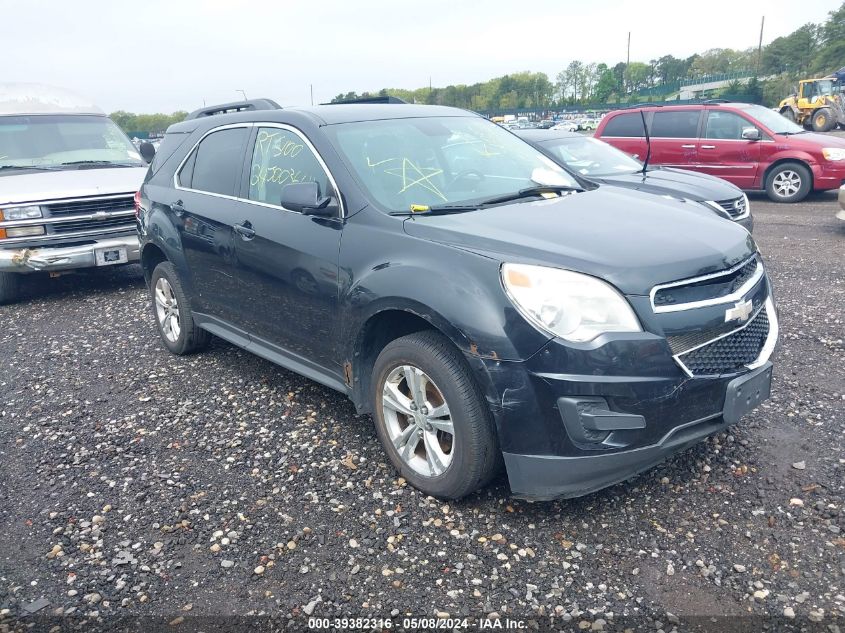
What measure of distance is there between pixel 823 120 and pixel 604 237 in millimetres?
31894

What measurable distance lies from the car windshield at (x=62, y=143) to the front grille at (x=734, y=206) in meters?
7.04

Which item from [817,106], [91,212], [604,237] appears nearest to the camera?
[604,237]

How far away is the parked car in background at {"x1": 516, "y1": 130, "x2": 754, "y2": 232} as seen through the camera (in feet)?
25.2

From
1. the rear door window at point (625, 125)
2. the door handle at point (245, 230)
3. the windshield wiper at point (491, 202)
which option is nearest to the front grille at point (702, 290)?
the windshield wiper at point (491, 202)

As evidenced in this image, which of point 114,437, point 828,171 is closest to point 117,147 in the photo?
point 114,437

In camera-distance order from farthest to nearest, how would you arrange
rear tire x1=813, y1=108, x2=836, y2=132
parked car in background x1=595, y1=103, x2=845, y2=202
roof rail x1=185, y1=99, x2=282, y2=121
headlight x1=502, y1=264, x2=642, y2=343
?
rear tire x1=813, y1=108, x2=836, y2=132, parked car in background x1=595, y1=103, x2=845, y2=202, roof rail x1=185, y1=99, x2=282, y2=121, headlight x1=502, y1=264, x2=642, y2=343

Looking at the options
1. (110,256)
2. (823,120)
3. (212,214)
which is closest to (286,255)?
(212,214)

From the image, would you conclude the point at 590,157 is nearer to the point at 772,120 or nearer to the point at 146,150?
the point at 772,120

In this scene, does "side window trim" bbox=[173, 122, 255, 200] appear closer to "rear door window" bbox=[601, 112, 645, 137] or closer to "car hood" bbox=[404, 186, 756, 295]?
"car hood" bbox=[404, 186, 756, 295]

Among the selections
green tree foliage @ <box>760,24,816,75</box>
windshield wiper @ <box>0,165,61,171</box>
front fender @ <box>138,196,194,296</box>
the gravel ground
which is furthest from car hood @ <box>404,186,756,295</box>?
green tree foliage @ <box>760,24,816,75</box>

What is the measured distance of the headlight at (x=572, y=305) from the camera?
8.89 ft

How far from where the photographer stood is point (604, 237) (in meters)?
3.06

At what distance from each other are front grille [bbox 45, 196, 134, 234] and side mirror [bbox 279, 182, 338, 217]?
477cm

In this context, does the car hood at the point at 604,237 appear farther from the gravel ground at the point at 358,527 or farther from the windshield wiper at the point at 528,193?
the gravel ground at the point at 358,527
